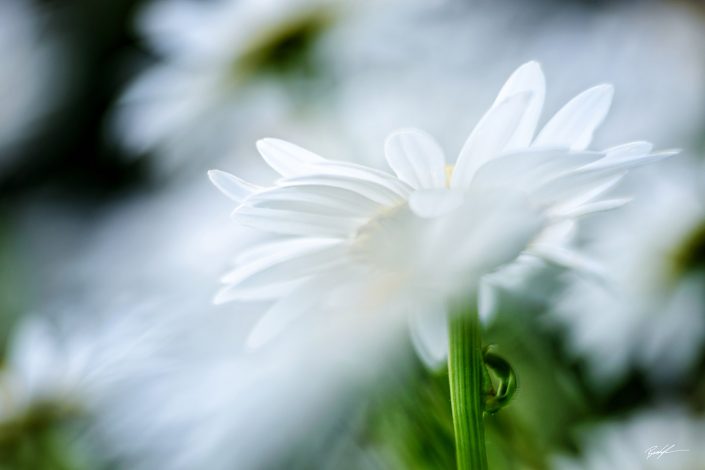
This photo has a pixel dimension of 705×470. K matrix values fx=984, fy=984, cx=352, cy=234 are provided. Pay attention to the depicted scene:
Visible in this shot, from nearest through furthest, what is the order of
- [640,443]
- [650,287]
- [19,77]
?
[640,443], [650,287], [19,77]

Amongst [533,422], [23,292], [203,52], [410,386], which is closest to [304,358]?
[410,386]

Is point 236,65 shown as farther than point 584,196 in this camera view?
Yes

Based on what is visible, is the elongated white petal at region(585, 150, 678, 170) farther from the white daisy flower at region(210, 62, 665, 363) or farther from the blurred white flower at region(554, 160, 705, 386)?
the blurred white flower at region(554, 160, 705, 386)

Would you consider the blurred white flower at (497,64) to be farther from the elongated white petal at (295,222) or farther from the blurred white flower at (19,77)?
the blurred white flower at (19,77)

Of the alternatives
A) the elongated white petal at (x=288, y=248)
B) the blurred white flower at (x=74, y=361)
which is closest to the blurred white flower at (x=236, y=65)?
the blurred white flower at (x=74, y=361)

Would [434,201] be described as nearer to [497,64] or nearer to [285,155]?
[285,155]

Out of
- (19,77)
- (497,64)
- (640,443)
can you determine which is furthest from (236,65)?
(19,77)

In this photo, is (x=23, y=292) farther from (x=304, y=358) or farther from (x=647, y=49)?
(x=304, y=358)

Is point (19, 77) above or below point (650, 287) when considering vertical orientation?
above
